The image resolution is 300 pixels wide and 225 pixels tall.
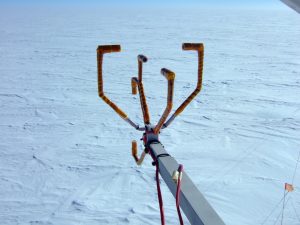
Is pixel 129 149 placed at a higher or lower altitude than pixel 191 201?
lower

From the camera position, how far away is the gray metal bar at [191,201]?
0.84 metres

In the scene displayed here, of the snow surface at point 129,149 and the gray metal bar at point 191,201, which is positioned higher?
the gray metal bar at point 191,201

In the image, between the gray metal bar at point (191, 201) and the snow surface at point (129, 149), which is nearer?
the gray metal bar at point (191, 201)

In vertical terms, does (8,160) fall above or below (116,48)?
below

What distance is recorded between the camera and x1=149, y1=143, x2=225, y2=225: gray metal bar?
84 cm

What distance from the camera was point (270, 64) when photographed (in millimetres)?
12008

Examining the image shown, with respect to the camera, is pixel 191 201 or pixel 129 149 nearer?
pixel 191 201

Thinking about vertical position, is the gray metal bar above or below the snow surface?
above

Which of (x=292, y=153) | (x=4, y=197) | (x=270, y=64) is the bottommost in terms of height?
(x=4, y=197)

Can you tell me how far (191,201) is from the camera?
35.4 inches

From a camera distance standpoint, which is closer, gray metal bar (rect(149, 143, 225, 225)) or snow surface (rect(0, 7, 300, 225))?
gray metal bar (rect(149, 143, 225, 225))

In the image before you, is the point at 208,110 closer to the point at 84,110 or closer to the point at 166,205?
the point at 84,110

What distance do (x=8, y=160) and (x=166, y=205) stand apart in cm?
234

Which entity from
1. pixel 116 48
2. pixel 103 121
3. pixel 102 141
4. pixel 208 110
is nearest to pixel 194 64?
pixel 208 110
